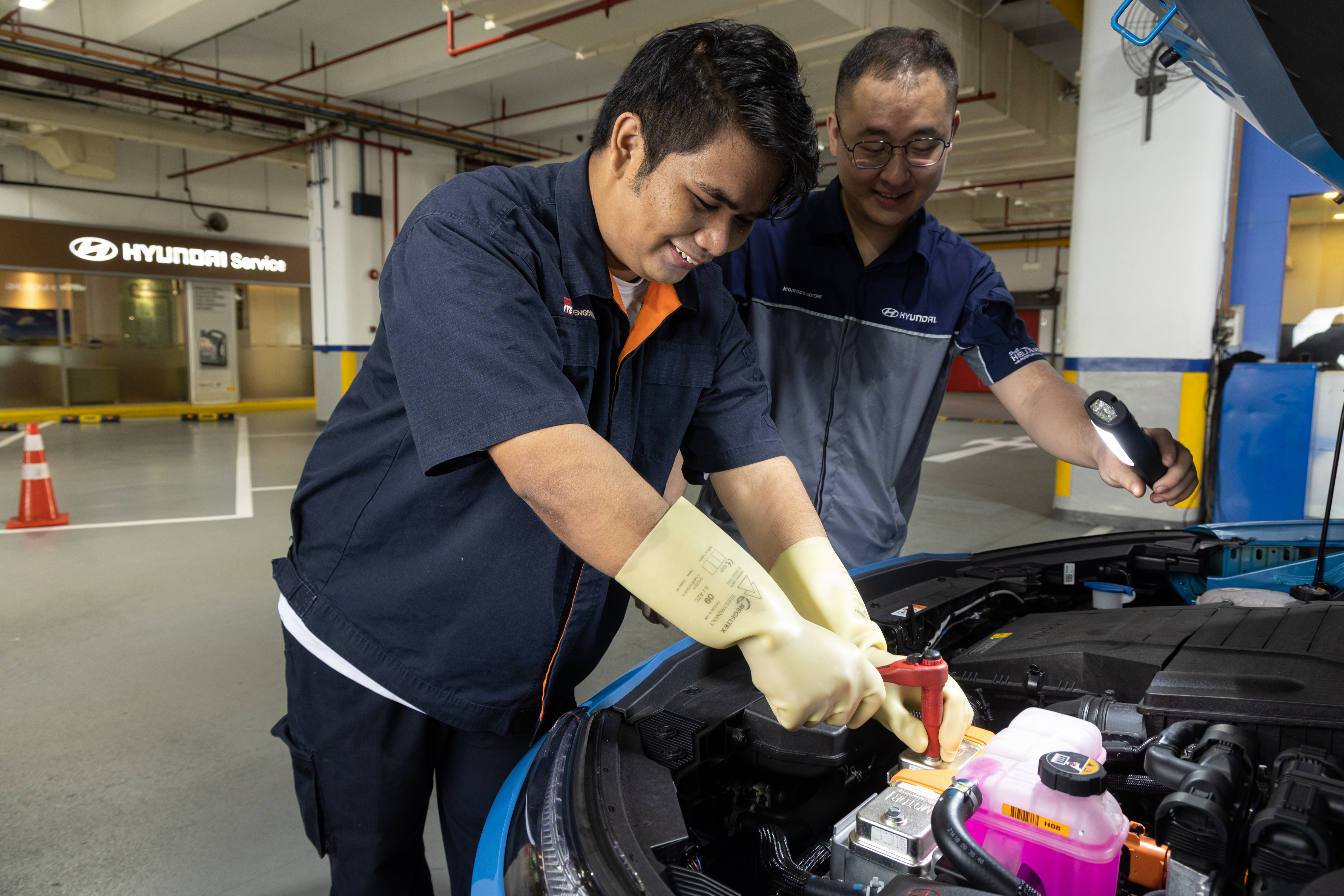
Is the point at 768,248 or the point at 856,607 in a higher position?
the point at 768,248

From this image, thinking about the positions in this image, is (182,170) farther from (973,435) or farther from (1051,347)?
(1051,347)

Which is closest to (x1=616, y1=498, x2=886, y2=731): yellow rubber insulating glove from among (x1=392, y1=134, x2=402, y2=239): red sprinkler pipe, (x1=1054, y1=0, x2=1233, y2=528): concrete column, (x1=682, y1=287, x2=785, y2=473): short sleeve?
(x1=682, y1=287, x2=785, y2=473): short sleeve

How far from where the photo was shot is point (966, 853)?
0.76m

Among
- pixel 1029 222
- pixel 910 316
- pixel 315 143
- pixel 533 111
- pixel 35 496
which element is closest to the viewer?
pixel 910 316

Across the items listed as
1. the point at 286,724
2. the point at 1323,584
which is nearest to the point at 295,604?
the point at 286,724

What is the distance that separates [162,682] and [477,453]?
2.51 meters

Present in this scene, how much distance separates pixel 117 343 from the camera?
11.4 meters

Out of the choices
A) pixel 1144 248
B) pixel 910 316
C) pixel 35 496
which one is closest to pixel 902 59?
pixel 910 316

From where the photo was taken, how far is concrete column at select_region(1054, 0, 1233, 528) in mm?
4594

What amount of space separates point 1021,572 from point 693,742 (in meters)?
1.08

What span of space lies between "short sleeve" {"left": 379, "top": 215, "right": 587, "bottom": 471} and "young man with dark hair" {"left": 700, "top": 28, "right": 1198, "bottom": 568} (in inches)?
34.4

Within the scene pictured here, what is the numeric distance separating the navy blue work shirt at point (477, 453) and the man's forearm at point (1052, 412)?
0.77 m

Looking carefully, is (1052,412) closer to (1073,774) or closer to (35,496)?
(1073,774)

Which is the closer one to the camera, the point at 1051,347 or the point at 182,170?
the point at 182,170
